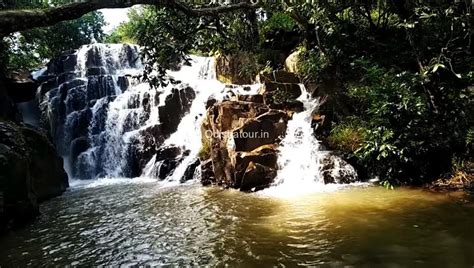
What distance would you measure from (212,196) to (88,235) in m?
3.35

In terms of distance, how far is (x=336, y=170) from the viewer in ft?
32.4

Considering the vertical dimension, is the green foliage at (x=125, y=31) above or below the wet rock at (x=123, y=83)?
above

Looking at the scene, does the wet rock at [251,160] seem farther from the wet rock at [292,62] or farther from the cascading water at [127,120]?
the wet rock at [292,62]

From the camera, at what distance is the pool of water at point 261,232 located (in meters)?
5.06

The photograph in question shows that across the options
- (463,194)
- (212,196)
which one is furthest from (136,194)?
(463,194)

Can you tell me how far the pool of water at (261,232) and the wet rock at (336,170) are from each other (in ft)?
2.72

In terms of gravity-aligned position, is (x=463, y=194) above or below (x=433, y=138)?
below

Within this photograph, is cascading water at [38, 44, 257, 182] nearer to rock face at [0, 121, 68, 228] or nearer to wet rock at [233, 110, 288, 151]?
wet rock at [233, 110, 288, 151]

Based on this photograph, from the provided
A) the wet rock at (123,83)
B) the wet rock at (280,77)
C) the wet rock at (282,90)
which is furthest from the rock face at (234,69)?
the wet rock at (123,83)

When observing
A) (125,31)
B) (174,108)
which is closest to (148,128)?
(174,108)

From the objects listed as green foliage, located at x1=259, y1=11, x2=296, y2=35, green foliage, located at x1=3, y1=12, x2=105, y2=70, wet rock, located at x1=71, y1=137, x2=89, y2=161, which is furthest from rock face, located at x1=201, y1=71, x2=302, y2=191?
green foliage, located at x1=3, y1=12, x2=105, y2=70

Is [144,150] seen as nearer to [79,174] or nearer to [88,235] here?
[79,174]

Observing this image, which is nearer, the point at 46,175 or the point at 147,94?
the point at 46,175

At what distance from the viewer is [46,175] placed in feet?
37.8
